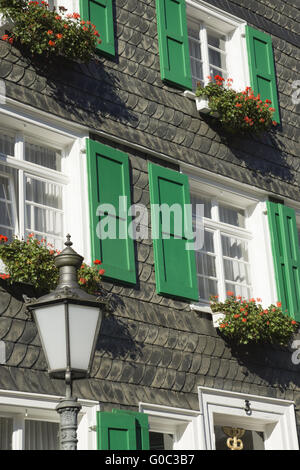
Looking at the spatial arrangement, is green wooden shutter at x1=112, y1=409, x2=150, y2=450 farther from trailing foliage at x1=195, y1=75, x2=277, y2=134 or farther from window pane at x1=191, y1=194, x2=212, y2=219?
trailing foliage at x1=195, y1=75, x2=277, y2=134

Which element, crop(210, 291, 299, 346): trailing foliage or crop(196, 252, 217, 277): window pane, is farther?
crop(196, 252, 217, 277): window pane

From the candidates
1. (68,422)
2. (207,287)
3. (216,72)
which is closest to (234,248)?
(207,287)

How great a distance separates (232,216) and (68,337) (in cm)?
644

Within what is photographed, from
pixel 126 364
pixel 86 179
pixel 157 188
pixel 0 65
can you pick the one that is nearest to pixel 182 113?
pixel 157 188

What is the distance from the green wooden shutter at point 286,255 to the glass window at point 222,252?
372 mm

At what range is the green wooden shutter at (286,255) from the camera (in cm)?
1195

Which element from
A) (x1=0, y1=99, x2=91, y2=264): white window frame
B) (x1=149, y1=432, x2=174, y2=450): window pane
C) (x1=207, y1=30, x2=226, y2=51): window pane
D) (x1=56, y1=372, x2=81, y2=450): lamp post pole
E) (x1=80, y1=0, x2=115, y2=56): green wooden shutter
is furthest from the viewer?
(x1=207, y1=30, x2=226, y2=51): window pane

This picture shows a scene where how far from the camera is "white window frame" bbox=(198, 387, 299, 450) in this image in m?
10.4

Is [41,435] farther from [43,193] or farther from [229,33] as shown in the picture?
[229,33]

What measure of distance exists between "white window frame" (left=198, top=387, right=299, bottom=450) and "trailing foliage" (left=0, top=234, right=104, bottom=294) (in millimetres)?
2217

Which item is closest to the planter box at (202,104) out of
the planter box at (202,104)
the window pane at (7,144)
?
the planter box at (202,104)

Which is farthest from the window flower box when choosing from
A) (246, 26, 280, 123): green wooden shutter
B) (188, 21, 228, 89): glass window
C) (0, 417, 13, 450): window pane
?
(0, 417, 13, 450): window pane

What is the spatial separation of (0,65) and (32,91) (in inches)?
17.7
